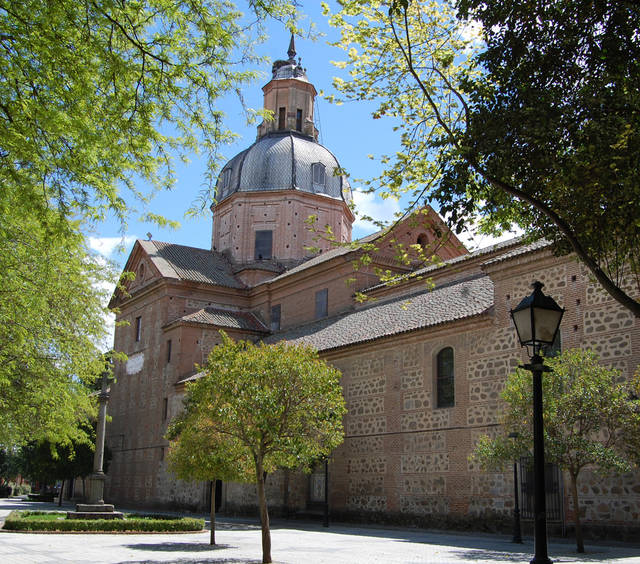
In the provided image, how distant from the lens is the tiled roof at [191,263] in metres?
36.5

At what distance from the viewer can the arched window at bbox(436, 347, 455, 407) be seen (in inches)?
837

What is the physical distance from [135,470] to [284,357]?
77.9 ft

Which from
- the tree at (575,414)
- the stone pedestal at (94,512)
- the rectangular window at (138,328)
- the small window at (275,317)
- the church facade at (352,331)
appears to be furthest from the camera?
the rectangular window at (138,328)

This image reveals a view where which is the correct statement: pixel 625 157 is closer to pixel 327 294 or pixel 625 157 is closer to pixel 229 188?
pixel 327 294

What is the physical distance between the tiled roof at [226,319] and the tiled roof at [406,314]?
4.81m

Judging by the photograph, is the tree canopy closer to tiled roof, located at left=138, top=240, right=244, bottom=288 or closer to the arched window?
the arched window

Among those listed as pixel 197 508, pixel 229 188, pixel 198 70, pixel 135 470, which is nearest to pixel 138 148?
pixel 198 70

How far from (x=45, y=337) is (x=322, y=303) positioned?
18380 mm

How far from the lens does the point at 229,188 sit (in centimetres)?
4094

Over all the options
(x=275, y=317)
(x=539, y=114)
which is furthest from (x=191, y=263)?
(x=539, y=114)

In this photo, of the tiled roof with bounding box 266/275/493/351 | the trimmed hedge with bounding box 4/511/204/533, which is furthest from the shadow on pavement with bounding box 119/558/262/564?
the tiled roof with bounding box 266/275/493/351

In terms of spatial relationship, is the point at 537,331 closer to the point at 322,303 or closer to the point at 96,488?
the point at 96,488

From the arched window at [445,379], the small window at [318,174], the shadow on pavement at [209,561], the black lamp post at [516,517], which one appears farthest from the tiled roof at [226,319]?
the shadow on pavement at [209,561]

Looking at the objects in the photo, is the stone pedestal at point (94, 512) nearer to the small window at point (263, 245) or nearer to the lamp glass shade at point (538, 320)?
the lamp glass shade at point (538, 320)
